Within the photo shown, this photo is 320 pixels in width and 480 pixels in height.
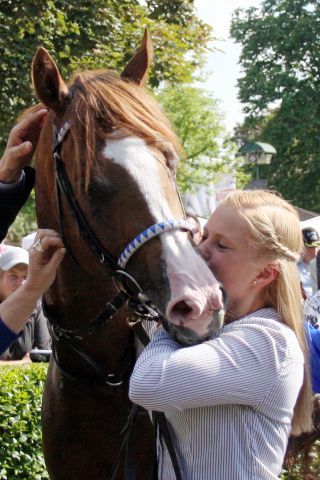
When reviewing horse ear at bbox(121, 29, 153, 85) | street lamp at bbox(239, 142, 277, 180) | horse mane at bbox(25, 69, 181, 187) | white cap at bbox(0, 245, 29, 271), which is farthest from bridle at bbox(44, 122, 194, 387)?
street lamp at bbox(239, 142, 277, 180)

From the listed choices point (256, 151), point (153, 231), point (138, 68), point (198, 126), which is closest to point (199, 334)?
point (153, 231)

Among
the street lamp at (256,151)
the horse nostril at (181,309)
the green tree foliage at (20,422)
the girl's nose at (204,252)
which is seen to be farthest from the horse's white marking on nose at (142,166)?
the street lamp at (256,151)

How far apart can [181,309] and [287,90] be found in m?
31.5

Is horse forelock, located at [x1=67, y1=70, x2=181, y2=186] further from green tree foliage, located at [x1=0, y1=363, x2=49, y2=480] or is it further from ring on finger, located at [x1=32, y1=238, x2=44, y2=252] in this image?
green tree foliage, located at [x1=0, y1=363, x2=49, y2=480]

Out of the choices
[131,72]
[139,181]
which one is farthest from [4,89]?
[139,181]

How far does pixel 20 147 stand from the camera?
3.00m

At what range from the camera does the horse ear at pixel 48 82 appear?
288 cm

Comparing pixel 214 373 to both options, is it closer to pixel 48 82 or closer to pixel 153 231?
pixel 153 231

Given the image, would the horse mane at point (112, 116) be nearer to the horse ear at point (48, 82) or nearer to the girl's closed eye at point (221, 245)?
the horse ear at point (48, 82)

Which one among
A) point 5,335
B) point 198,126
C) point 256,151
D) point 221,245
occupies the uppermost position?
point 221,245

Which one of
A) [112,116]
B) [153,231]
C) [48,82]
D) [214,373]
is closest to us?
[214,373]

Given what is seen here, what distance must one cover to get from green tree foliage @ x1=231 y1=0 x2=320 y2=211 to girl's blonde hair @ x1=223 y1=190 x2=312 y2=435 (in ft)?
97.0

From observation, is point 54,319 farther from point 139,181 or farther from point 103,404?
point 139,181

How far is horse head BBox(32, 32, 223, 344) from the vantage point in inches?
88.3
